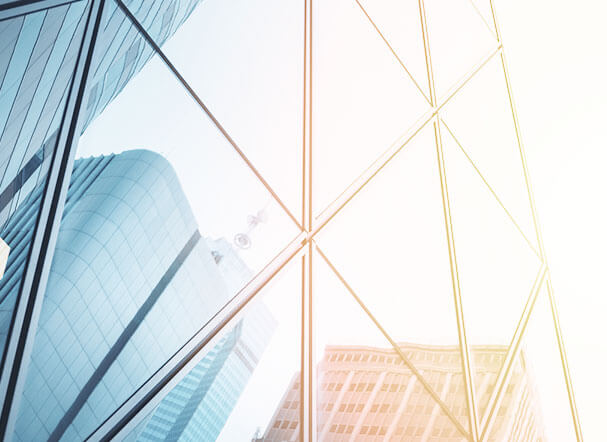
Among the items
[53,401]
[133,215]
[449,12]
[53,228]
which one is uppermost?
[449,12]

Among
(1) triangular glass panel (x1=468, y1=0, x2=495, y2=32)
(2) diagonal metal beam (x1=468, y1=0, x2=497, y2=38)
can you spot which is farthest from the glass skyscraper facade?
(1) triangular glass panel (x1=468, y1=0, x2=495, y2=32)

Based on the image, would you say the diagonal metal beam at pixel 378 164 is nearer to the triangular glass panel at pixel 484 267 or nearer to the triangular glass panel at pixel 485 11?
the triangular glass panel at pixel 484 267

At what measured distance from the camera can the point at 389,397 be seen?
4.32m

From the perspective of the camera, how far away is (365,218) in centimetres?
497

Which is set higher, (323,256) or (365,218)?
(365,218)

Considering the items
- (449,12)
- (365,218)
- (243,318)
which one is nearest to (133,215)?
(243,318)

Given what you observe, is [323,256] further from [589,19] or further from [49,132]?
[589,19]

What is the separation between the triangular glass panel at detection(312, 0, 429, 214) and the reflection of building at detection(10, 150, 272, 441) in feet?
5.26

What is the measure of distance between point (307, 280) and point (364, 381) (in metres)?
1.06

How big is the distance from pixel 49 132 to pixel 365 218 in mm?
3140

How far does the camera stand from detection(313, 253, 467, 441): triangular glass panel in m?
3.69

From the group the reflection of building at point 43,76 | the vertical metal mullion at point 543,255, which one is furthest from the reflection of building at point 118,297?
the vertical metal mullion at point 543,255

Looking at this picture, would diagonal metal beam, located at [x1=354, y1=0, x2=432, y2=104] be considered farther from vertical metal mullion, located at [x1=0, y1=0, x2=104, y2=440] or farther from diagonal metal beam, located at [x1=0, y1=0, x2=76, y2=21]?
diagonal metal beam, located at [x1=0, y1=0, x2=76, y2=21]

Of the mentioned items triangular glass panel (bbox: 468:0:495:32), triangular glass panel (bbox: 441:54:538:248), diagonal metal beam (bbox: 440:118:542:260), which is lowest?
diagonal metal beam (bbox: 440:118:542:260)
